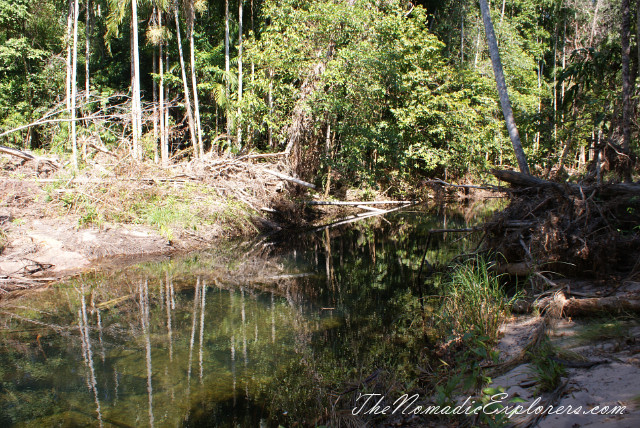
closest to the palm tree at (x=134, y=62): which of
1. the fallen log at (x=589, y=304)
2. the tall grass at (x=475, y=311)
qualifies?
the tall grass at (x=475, y=311)

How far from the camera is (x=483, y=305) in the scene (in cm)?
551

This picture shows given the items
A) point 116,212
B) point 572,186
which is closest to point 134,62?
point 116,212

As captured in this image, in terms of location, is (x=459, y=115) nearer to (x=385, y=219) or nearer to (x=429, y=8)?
(x=385, y=219)

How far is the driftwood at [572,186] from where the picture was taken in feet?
21.1

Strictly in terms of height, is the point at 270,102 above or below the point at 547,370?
above

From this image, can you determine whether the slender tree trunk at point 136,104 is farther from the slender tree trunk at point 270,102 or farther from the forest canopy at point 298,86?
the slender tree trunk at point 270,102

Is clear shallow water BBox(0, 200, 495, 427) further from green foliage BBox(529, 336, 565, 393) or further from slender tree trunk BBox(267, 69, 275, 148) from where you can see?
slender tree trunk BBox(267, 69, 275, 148)

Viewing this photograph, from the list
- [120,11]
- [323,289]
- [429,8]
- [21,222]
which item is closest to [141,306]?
[323,289]

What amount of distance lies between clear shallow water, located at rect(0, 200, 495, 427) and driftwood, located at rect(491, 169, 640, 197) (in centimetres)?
262

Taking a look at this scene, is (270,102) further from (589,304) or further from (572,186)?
(589,304)

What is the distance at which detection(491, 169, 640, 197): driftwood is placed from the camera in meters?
6.42

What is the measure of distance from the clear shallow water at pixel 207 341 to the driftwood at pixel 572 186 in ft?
8.60

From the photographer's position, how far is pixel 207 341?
20.6 ft

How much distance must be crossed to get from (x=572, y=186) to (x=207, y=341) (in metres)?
6.07
